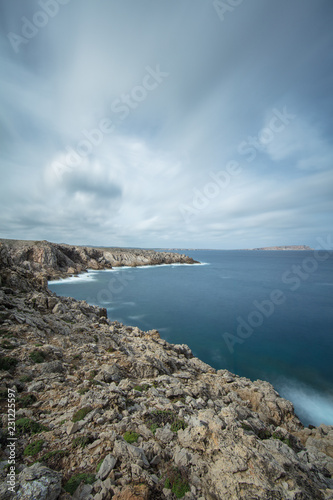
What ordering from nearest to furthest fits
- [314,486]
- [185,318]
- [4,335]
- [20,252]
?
[314,486], [4,335], [185,318], [20,252]

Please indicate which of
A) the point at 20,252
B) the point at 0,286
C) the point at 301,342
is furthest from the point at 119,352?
the point at 20,252

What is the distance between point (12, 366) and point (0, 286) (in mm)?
8900

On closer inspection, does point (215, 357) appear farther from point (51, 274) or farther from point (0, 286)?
point (51, 274)

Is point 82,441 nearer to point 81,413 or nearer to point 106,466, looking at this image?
point 81,413

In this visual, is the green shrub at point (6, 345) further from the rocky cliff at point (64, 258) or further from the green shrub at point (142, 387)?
the rocky cliff at point (64, 258)

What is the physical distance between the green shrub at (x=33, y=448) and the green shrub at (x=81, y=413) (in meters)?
1.13

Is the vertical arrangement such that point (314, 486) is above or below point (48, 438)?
below

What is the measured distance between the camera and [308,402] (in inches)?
658

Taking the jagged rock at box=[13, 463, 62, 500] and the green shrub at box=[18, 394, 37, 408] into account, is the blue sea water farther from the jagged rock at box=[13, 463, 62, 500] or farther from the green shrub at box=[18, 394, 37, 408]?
the green shrub at box=[18, 394, 37, 408]

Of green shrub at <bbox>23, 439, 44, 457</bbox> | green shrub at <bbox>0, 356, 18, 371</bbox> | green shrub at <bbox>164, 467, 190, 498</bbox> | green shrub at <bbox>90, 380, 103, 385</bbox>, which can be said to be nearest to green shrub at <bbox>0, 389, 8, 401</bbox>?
green shrub at <bbox>0, 356, 18, 371</bbox>

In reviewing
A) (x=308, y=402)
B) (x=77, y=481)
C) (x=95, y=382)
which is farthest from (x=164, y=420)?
(x=308, y=402)

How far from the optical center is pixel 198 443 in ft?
20.4

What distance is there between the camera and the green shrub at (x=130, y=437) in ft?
20.2

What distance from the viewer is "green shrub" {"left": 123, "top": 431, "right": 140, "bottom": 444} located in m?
6.15
